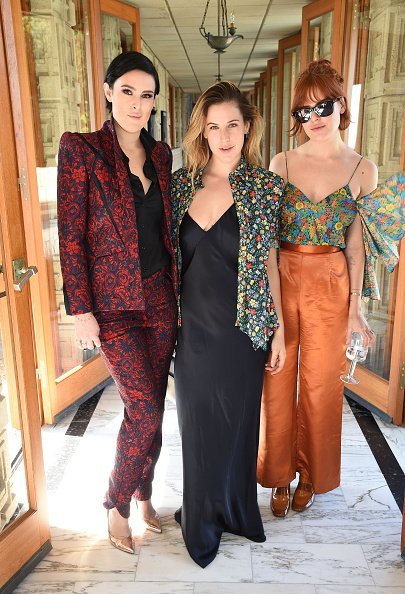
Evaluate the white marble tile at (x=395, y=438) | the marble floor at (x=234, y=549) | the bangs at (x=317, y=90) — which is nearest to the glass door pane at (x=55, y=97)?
the marble floor at (x=234, y=549)

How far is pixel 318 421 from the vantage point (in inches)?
84.1

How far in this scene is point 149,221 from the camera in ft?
5.66

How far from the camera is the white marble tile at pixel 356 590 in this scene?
1777mm

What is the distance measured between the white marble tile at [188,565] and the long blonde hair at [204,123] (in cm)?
132

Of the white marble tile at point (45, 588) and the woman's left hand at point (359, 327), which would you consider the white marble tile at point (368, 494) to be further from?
the white marble tile at point (45, 588)

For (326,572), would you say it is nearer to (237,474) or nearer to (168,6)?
(237,474)

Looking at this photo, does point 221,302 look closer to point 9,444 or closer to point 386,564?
point 9,444

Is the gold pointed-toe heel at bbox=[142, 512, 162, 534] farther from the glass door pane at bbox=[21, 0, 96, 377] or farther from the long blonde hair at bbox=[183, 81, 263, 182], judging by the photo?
the long blonde hair at bbox=[183, 81, 263, 182]

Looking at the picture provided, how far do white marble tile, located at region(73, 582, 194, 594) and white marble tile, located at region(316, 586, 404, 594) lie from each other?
1.43 feet

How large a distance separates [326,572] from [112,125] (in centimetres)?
165

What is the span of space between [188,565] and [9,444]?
2.45 feet

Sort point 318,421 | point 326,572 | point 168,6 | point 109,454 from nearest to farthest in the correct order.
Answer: point 326,572
point 318,421
point 109,454
point 168,6

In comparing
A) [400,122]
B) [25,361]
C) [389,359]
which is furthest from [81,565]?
[400,122]

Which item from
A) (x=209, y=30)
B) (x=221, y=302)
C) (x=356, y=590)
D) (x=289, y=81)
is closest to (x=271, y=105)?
(x=289, y=81)
